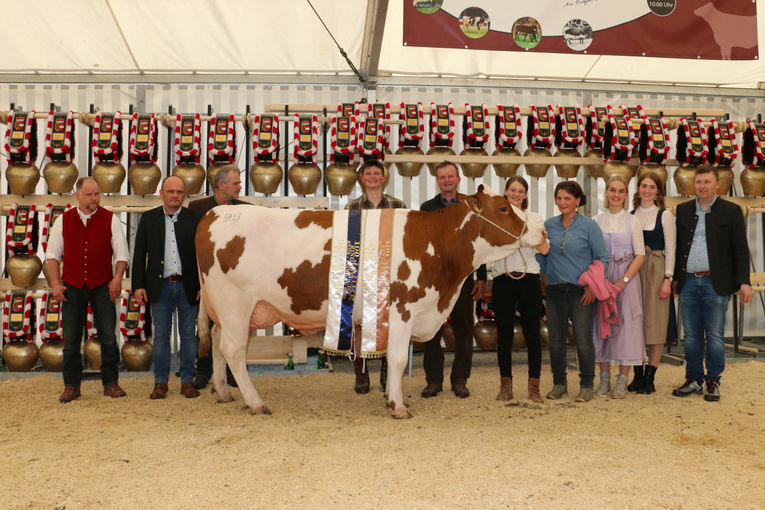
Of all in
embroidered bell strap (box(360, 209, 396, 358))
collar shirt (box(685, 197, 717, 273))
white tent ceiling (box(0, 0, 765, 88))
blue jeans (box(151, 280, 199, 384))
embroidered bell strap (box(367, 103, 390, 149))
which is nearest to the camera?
embroidered bell strap (box(360, 209, 396, 358))

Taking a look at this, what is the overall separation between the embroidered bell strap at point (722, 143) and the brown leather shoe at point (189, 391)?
5.47 meters

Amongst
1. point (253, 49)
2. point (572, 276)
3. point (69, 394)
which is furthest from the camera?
point (253, 49)

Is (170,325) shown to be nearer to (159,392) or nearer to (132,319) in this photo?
(159,392)

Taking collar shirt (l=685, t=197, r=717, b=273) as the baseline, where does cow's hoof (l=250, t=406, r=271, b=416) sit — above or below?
below

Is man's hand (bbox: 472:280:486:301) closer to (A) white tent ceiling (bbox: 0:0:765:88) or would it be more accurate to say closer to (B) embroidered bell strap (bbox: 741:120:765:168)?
(A) white tent ceiling (bbox: 0:0:765:88)

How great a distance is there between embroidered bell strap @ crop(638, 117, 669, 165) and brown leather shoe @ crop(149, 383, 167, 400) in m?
5.00

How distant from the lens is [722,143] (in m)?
5.99

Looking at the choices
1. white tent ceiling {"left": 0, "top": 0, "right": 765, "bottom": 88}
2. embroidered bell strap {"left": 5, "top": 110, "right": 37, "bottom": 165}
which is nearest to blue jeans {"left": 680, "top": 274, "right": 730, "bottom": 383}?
white tent ceiling {"left": 0, "top": 0, "right": 765, "bottom": 88}

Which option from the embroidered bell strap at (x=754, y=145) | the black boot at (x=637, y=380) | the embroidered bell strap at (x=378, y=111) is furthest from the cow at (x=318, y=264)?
the embroidered bell strap at (x=754, y=145)

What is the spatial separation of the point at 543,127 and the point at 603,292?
7.79ft

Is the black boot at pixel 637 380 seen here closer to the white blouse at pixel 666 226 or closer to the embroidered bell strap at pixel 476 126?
the white blouse at pixel 666 226

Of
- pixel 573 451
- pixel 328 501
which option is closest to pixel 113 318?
pixel 328 501

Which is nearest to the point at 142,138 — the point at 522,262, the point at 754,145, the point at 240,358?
the point at 240,358

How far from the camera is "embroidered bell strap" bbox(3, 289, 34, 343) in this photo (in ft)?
18.0
